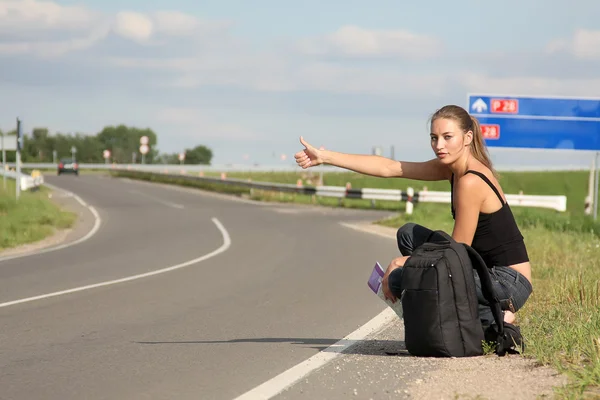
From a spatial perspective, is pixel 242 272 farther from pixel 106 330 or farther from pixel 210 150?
pixel 210 150

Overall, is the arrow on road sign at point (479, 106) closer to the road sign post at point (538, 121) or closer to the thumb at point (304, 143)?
the road sign post at point (538, 121)

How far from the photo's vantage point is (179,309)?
10.4 metres

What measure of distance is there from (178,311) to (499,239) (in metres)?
4.36

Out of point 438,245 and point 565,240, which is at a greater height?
point 438,245

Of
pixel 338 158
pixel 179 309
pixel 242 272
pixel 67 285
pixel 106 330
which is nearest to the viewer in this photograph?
pixel 338 158

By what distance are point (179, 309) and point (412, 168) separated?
391 cm

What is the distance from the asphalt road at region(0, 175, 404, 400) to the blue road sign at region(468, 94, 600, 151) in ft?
38.0

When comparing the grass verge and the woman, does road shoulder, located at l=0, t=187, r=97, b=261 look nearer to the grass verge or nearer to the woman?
the grass verge

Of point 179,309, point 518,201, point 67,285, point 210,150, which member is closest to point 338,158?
point 179,309

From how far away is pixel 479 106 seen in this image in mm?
32938

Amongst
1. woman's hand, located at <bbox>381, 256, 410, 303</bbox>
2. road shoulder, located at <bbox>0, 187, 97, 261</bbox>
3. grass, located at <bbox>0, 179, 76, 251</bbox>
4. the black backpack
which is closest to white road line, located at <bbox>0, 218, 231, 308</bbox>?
road shoulder, located at <bbox>0, 187, 97, 261</bbox>

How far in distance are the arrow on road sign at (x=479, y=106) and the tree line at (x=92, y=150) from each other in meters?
118

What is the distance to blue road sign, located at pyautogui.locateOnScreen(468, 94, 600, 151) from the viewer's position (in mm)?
31641

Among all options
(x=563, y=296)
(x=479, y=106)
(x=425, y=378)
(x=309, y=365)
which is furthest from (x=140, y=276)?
(x=479, y=106)
